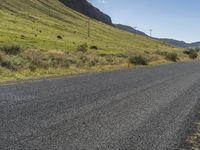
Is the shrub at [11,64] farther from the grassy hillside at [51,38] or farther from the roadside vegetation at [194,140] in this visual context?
the roadside vegetation at [194,140]

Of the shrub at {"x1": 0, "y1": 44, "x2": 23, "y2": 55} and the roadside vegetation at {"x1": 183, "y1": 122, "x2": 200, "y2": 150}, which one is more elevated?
the shrub at {"x1": 0, "y1": 44, "x2": 23, "y2": 55}

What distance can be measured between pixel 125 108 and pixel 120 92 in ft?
13.0

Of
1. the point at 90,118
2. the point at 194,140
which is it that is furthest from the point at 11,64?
the point at 194,140

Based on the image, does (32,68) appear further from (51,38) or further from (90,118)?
(51,38)

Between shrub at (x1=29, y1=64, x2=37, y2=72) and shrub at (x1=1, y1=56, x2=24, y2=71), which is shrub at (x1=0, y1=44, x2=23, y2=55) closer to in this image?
shrub at (x1=1, y1=56, x2=24, y2=71)

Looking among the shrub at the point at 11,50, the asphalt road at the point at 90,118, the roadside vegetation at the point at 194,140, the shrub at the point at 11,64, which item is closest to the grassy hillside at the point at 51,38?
the shrub at the point at 11,64

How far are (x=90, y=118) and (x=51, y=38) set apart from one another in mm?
68347

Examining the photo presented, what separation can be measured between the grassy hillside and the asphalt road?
23.6ft

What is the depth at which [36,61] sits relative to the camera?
93.0ft

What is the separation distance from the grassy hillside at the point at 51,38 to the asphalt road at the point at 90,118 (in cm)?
719

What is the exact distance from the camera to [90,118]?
10547 millimetres

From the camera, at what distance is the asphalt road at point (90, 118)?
8.02 meters

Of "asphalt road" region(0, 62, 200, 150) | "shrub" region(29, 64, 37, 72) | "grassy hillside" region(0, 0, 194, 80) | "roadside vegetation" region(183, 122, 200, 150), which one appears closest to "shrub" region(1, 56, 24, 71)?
"grassy hillside" region(0, 0, 194, 80)

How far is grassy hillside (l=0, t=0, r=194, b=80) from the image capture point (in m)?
38.9
